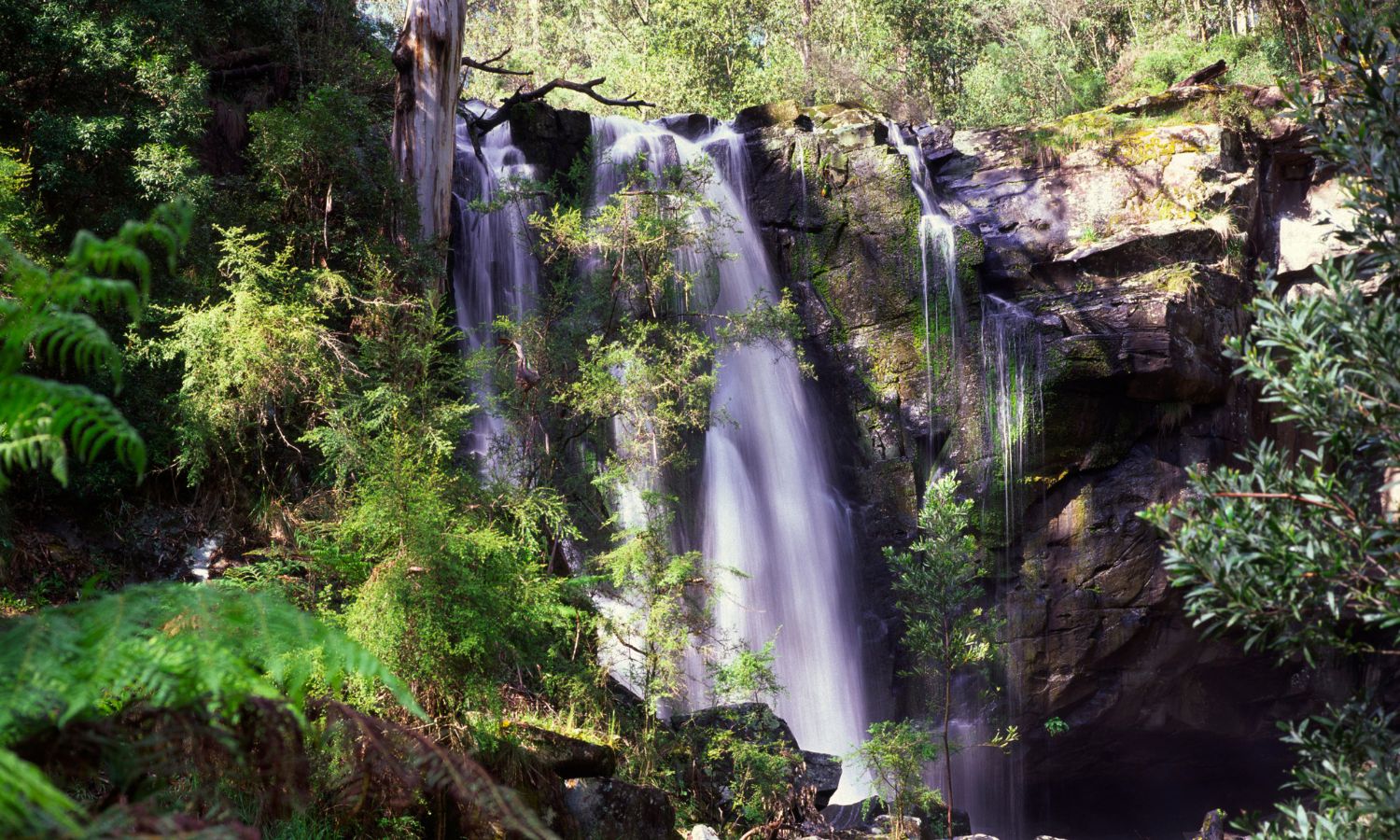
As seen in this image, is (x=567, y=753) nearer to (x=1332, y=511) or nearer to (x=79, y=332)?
(x=1332, y=511)

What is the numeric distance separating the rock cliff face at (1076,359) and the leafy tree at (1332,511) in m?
11.4

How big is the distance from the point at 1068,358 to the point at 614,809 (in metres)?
10.7

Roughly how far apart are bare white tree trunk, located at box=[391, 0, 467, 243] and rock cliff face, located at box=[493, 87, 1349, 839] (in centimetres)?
334

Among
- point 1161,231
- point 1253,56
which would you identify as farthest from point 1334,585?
point 1253,56

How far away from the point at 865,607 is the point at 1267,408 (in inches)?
278

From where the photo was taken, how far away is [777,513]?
1474cm

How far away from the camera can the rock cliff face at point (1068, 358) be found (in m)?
14.8

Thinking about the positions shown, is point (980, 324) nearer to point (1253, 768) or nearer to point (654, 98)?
point (1253, 768)

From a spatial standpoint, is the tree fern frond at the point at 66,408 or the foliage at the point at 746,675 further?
the foliage at the point at 746,675

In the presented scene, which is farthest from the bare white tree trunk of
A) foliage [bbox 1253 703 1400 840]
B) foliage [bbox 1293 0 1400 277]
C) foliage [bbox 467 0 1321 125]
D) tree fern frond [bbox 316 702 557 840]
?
foliage [bbox 467 0 1321 125]

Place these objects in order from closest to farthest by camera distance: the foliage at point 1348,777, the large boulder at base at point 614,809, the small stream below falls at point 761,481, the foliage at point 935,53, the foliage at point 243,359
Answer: the foliage at point 1348,777, the large boulder at base at point 614,809, the foliage at point 243,359, the small stream below falls at point 761,481, the foliage at point 935,53

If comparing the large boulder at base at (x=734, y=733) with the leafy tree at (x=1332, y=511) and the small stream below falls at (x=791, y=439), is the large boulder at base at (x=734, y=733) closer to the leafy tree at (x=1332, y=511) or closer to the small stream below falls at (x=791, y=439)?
the small stream below falls at (x=791, y=439)

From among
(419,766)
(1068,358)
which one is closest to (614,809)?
(419,766)

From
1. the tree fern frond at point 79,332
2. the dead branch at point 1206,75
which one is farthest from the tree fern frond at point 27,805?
the dead branch at point 1206,75
